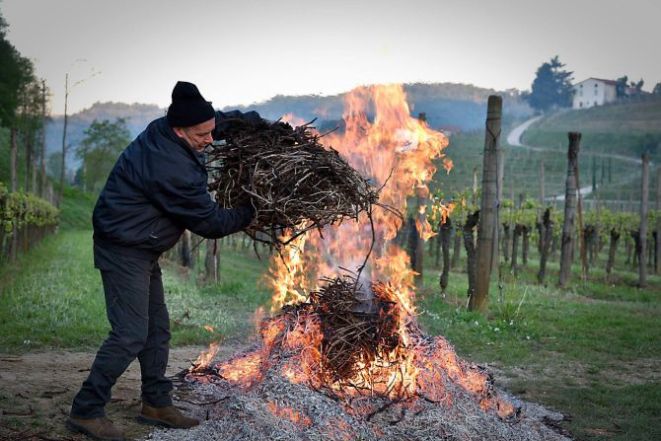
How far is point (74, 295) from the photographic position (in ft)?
38.7

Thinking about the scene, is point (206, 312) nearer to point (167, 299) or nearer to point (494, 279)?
point (167, 299)

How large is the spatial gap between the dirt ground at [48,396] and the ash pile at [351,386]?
487 mm

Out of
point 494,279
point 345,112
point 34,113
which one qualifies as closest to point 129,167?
point 345,112

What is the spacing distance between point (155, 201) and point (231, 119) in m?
1.01

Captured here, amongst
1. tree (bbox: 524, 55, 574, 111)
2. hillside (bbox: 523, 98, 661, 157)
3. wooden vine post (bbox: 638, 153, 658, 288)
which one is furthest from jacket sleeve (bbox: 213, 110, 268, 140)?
tree (bbox: 524, 55, 574, 111)

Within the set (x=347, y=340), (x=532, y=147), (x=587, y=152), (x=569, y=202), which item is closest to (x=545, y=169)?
(x=587, y=152)

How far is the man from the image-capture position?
429 cm

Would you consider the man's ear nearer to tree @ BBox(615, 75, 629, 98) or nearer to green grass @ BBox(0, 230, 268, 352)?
green grass @ BBox(0, 230, 268, 352)

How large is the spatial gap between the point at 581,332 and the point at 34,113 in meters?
52.6

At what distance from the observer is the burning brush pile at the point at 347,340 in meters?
4.61

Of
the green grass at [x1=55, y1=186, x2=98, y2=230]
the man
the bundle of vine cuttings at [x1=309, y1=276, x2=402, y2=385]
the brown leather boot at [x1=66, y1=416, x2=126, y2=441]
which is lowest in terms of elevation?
the green grass at [x1=55, y1=186, x2=98, y2=230]

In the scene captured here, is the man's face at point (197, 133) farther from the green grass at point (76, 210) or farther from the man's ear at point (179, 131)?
the green grass at point (76, 210)

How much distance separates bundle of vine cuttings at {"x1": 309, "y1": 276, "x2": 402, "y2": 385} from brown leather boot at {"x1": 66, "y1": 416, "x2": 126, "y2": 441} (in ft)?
5.76

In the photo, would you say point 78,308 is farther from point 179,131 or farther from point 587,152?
point 587,152
